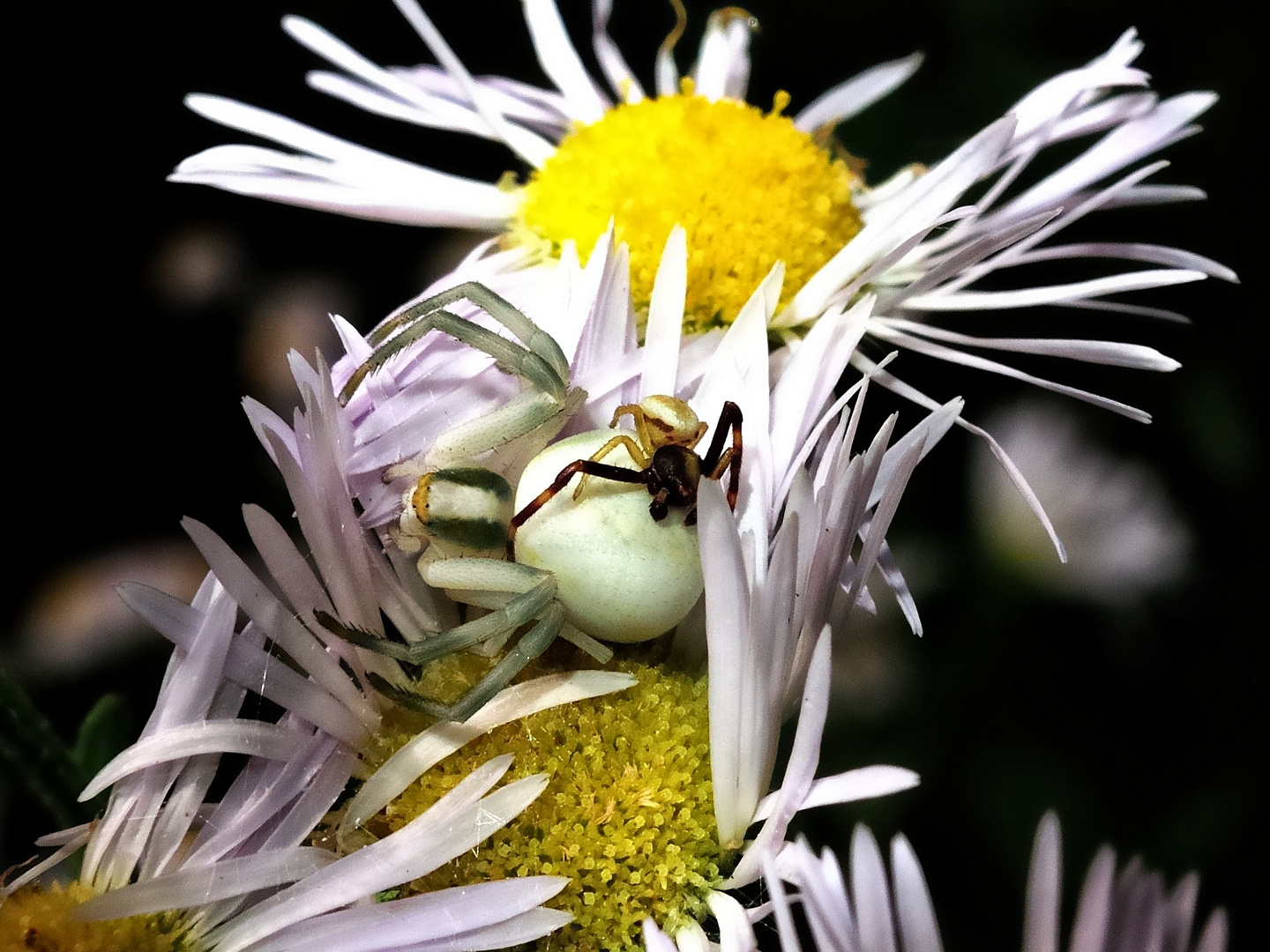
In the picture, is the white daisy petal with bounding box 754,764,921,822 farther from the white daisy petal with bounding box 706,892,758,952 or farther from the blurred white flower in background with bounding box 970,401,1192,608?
the blurred white flower in background with bounding box 970,401,1192,608

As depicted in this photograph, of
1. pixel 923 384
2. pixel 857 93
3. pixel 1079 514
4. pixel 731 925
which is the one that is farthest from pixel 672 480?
pixel 1079 514

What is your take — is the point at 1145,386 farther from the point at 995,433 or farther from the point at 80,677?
the point at 80,677

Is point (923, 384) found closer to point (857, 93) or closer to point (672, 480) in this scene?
point (857, 93)

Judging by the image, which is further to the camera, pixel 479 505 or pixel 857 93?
pixel 857 93

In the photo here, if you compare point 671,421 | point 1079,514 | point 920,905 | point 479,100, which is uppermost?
point 479,100

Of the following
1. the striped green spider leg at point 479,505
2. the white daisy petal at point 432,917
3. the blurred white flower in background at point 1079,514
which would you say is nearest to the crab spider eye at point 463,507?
the striped green spider leg at point 479,505

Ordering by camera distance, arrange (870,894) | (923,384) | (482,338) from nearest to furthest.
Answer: (870,894), (482,338), (923,384)

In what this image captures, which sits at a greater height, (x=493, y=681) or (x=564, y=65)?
(x=564, y=65)

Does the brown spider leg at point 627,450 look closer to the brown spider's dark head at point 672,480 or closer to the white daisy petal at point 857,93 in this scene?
the brown spider's dark head at point 672,480
